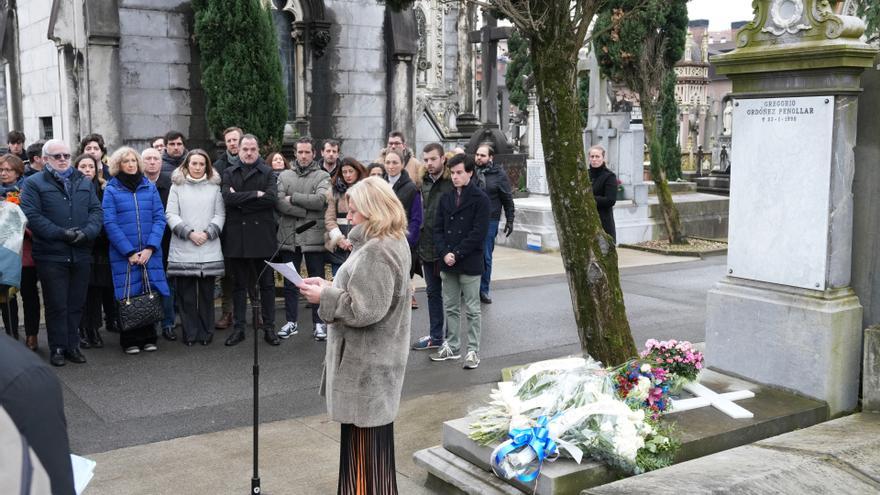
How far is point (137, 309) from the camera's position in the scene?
8.39 meters

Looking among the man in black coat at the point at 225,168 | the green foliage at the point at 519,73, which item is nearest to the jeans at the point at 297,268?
the man in black coat at the point at 225,168

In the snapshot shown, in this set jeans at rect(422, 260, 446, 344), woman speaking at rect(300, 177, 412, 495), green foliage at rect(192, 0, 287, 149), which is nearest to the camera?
woman speaking at rect(300, 177, 412, 495)

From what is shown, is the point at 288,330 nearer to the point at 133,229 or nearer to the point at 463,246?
the point at 133,229

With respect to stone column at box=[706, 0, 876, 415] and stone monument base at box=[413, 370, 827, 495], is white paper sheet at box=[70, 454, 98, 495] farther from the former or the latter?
stone column at box=[706, 0, 876, 415]

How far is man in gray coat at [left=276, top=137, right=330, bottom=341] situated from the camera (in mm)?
9211

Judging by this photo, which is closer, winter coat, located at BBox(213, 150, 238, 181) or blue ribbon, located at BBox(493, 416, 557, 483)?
blue ribbon, located at BBox(493, 416, 557, 483)

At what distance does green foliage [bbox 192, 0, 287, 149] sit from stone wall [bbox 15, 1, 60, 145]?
9.16ft

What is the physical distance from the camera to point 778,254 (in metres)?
6.06

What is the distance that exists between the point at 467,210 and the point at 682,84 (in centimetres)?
5265

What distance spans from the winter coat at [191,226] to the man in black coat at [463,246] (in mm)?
2329

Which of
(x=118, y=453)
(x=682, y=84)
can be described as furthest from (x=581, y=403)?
(x=682, y=84)

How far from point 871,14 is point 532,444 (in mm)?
13652

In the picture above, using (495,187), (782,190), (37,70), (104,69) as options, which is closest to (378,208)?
(782,190)

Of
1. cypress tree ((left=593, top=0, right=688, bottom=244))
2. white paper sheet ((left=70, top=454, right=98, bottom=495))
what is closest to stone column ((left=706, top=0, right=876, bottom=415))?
white paper sheet ((left=70, top=454, right=98, bottom=495))
